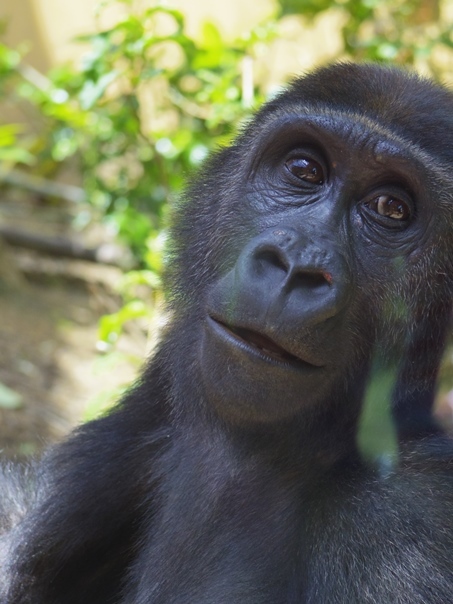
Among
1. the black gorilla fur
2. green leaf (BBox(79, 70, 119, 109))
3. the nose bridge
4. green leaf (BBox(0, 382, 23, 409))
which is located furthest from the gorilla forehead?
green leaf (BBox(0, 382, 23, 409))

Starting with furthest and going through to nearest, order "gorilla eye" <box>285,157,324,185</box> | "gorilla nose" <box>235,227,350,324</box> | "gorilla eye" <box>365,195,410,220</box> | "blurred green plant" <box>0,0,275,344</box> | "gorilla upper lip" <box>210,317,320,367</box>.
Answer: "blurred green plant" <box>0,0,275,344</box>
"gorilla eye" <box>285,157,324,185</box>
"gorilla eye" <box>365,195,410,220</box>
"gorilla upper lip" <box>210,317,320,367</box>
"gorilla nose" <box>235,227,350,324</box>

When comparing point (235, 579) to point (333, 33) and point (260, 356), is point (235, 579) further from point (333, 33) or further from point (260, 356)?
point (333, 33)

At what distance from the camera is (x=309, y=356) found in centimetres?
258

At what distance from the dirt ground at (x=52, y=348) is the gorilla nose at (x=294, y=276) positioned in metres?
2.33

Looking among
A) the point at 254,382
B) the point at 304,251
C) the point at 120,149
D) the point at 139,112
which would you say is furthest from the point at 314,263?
the point at 120,149

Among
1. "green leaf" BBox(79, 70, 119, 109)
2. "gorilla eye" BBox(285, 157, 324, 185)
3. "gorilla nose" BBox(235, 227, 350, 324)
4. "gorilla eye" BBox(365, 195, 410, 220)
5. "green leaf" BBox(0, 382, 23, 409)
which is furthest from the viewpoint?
"green leaf" BBox(0, 382, 23, 409)

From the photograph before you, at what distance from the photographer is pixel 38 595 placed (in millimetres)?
3662

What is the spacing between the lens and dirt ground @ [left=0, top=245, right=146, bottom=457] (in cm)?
573

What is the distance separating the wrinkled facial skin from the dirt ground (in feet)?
7.00

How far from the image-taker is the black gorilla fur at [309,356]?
2561 mm

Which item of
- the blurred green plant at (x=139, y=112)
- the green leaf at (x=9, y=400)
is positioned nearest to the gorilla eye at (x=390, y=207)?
the blurred green plant at (x=139, y=112)

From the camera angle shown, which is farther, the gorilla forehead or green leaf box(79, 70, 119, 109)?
green leaf box(79, 70, 119, 109)

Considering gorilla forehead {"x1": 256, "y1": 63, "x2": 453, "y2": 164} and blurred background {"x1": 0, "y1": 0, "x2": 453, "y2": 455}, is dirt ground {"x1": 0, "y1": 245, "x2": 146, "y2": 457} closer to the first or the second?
blurred background {"x1": 0, "y1": 0, "x2": 453, "y2": 455}

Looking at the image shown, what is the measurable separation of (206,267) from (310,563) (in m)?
1.09
